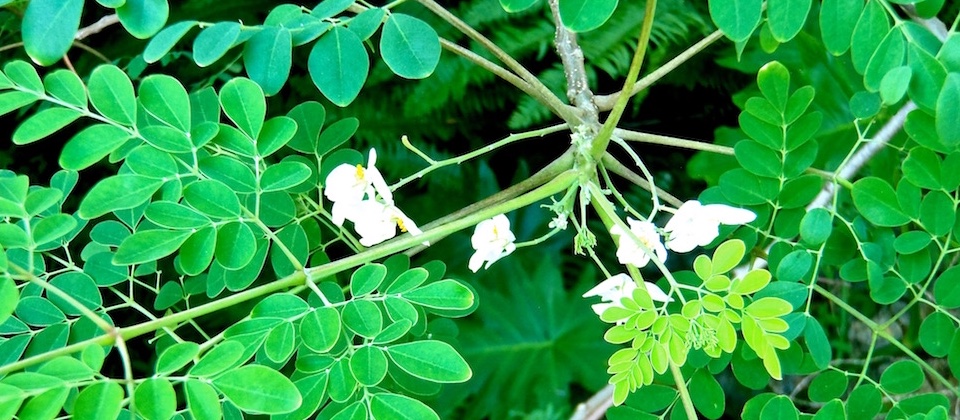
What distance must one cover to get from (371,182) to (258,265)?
0.51 ft

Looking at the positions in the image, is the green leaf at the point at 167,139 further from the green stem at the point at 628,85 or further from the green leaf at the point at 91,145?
the green stem at the point at 628,85

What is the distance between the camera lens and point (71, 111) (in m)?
0.67

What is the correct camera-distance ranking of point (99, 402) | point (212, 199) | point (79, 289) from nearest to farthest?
point (99, 402) < point (212, 199) < point (79, 289)

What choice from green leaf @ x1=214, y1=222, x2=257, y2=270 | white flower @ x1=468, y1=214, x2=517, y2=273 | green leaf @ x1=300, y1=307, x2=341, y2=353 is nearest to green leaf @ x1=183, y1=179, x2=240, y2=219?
green leaf @ x1=214, y1=222, x2=257, y2=270

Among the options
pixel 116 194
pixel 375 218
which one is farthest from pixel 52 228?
pixel 375 218

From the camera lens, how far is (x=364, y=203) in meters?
0.69

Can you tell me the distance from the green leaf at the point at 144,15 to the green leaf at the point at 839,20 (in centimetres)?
58

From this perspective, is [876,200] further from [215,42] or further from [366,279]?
[215,42]

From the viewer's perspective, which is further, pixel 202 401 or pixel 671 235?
pixel 671 235

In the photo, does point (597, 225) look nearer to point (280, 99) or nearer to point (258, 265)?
point (280, 99)

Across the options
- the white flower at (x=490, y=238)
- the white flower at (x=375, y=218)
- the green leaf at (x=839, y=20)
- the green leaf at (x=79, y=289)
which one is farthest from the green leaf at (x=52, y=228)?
the green leaf at (x=839, y=20)

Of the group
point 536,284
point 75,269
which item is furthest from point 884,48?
point 536,284

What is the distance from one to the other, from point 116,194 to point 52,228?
0.22ft

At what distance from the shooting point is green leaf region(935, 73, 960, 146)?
63cm
